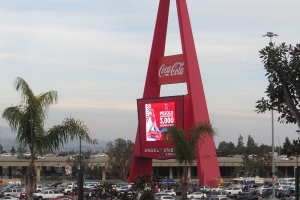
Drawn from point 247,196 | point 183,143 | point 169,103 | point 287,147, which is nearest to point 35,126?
point 287,147

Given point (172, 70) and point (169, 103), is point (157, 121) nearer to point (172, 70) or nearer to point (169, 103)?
point (169, 103)

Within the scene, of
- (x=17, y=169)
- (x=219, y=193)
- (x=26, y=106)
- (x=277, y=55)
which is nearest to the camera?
(x=277, y=55)

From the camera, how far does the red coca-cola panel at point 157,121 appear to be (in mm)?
44469

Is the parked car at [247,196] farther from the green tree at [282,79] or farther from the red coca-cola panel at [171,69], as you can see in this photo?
the green tree at [282,79]

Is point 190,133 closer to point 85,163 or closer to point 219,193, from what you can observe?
point 219,193

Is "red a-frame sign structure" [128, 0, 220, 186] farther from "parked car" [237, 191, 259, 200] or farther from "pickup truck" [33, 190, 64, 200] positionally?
"pickup truck" [33, 190, 64, 200]

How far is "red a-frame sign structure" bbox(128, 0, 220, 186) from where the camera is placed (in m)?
43.3

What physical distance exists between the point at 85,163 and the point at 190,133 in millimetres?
45069

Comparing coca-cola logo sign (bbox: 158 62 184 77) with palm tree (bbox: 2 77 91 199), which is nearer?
palm tree (bbox: 2 77 91 199)

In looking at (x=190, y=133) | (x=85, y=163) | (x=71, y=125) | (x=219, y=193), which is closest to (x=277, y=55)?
(x=71, y=125)

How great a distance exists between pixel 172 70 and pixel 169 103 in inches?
112

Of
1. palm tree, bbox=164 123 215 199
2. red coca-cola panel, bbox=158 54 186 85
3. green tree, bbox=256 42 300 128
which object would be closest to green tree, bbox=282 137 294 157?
green tree, bbox=256 42 300 128

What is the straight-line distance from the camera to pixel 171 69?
4619 cm

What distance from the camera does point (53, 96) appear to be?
1558 centimetres
